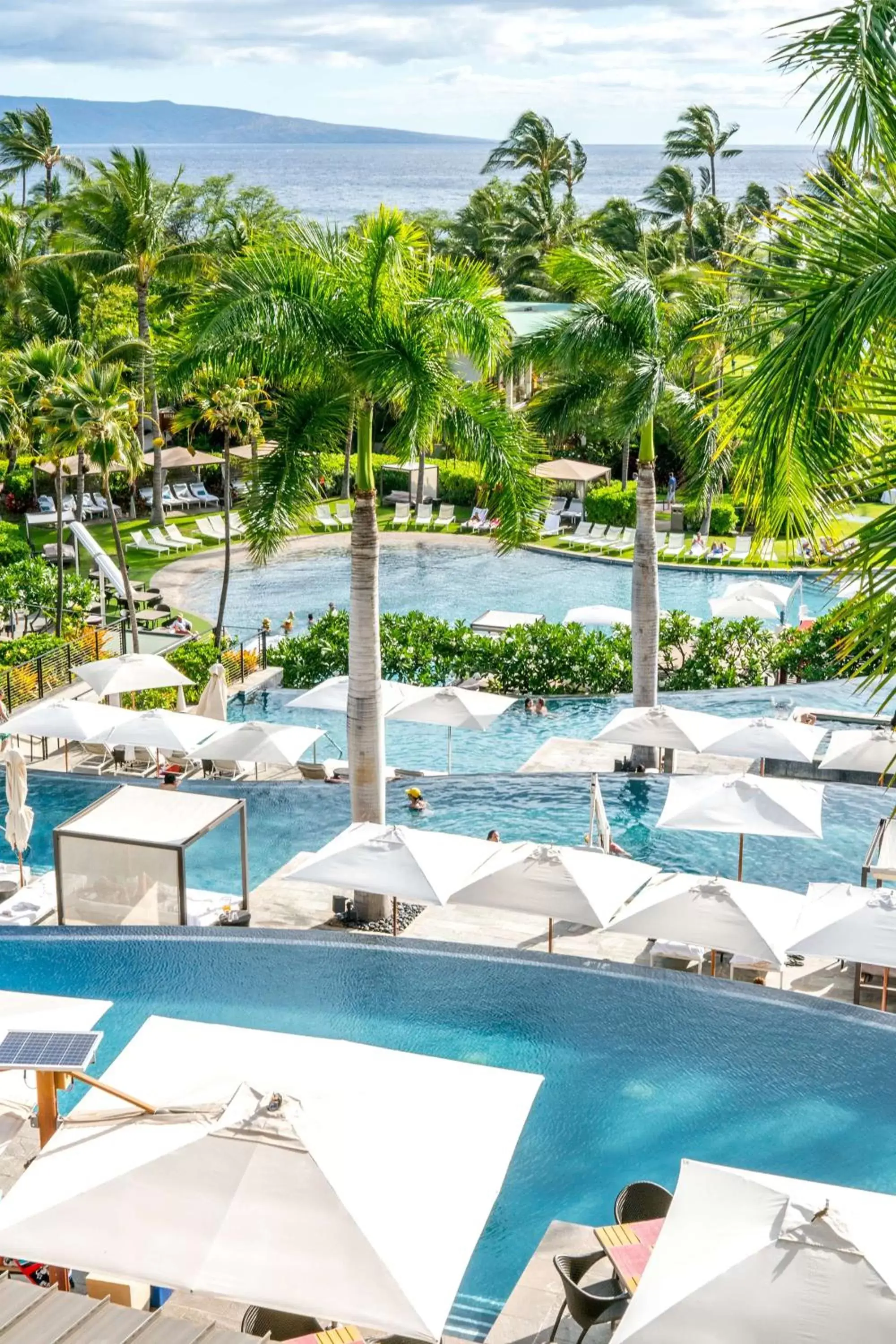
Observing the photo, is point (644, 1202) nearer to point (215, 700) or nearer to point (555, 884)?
point (555, 884)

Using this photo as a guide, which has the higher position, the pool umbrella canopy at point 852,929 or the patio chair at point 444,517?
the pool umbrella canopy at point 852,929

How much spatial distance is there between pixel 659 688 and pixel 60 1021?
1688 cm

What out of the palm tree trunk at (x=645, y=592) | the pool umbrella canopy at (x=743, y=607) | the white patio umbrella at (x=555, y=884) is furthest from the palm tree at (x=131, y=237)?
the white patio umbrella at (x=555, y=884)

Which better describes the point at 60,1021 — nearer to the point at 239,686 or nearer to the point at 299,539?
the point at 239,686

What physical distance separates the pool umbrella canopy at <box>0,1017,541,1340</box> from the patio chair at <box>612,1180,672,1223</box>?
1578 mm

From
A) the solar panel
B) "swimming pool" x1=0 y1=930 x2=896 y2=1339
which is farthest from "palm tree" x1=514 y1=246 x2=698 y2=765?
the solar panel

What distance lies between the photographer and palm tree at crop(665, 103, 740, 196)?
5769cm

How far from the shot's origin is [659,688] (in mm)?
24188

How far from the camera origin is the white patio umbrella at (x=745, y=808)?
563 inches

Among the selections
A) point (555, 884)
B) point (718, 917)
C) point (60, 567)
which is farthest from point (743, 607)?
point (718, 917)

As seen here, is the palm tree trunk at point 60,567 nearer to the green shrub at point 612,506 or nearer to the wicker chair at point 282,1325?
the green shrub at point 612,506

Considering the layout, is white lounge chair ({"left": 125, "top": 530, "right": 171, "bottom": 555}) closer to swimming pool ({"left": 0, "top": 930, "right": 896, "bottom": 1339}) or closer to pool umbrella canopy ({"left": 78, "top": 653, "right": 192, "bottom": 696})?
pool umbrella canopy ({"left": 78, "top": 653, "right": 192, "bottom": 696})

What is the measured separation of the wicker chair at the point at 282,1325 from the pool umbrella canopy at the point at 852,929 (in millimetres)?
5146

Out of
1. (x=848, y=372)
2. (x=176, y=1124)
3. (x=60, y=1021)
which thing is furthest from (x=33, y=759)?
(x=848, y=372)
